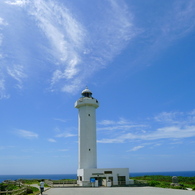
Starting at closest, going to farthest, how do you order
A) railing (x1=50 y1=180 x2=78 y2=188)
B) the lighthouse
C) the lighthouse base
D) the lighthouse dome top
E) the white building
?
railing (x1=50 y1=180 x2=78 y2=188), the lighthouse base, the white building, the lighthouse, the lighthouse dome top

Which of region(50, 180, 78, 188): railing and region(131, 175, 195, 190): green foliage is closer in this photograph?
region(131, 175, 195, 190): green foliage

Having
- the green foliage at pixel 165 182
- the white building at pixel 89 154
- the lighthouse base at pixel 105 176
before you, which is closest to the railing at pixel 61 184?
the white building at pixel 89 154

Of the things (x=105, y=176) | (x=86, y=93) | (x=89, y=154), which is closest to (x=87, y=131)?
(x=89, y=154)

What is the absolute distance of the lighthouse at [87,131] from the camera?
1280 inches

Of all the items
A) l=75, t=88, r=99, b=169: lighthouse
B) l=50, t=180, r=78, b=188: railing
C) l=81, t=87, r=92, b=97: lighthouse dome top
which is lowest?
l=50, t=180, r=78, b=188: railing

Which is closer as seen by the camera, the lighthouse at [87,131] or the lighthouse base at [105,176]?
the lighthouse base at [105,176]

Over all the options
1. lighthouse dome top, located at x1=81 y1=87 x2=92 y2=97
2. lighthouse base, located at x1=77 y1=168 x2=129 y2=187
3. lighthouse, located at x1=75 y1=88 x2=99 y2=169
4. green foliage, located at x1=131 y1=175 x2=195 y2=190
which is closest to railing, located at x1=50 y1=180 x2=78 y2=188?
Result: lighthouse base, located at x1=77 y1=168 x2=129 y2=187

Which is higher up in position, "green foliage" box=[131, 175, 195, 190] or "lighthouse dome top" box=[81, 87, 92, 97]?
"lighthouse dome top" box=[81, 87, 92, 97]

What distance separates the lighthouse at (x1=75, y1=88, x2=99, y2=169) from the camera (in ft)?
107

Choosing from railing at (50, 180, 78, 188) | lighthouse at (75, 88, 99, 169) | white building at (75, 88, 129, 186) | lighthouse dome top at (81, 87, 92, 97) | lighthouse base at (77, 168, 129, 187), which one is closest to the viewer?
railing at (50, 180, 78, 188)

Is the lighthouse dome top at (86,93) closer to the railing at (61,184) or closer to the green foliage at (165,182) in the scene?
the railing at (61,184)

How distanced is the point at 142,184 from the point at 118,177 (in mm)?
3259

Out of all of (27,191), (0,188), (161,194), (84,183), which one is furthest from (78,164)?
(161,194)

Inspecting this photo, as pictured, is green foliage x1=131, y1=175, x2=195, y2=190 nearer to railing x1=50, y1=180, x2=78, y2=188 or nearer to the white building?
the white building
